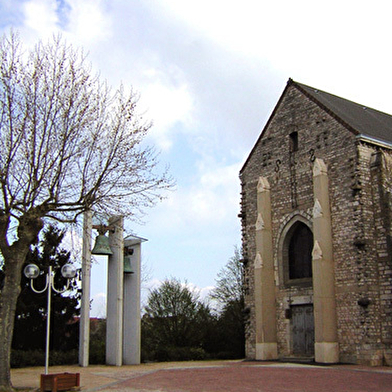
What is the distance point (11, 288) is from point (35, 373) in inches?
206

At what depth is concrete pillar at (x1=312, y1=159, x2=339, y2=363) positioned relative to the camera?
816 inches

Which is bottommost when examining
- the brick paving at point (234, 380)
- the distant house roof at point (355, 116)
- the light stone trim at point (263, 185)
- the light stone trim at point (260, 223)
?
the brick paving at point (234, 380)

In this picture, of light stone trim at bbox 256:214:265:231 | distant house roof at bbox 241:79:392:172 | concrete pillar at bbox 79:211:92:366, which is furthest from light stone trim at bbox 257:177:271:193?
concrete pillar at bbox 79:211:92:366

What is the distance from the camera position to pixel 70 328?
78.4 ft

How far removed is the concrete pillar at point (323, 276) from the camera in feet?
68.0

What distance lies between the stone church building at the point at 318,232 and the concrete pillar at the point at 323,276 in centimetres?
4

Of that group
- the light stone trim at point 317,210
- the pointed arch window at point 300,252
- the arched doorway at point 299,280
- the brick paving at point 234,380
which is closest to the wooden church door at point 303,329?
the arched doorway at point 299,280

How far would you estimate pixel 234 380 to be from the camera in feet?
48.7

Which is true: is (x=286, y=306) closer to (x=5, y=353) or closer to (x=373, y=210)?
(x=373, y=210)

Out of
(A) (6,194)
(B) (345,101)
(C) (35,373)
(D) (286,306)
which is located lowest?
(C) (35,373)

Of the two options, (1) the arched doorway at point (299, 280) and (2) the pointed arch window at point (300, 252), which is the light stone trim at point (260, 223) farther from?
(2) the pointed arch window at point (300, 252)

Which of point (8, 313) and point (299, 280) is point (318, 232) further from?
point (8, 313)

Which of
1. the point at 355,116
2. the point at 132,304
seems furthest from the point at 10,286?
the point at 355,116

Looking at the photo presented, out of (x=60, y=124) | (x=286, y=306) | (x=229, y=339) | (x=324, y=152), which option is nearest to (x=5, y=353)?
(x=60, y=124)
